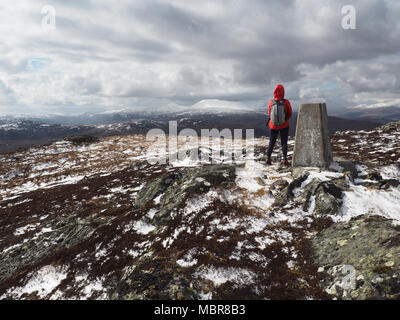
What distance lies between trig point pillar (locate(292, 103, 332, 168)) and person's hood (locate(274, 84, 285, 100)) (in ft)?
5.71

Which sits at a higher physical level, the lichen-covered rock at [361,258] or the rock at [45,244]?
the lichen-covered rock at [361,258]

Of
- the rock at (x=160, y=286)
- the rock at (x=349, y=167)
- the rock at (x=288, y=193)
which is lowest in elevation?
the rock at (x=160, y=286)

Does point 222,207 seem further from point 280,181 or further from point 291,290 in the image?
point 291,290

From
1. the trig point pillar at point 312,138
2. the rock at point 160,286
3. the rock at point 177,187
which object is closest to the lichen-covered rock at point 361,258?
the rock at point 160,286

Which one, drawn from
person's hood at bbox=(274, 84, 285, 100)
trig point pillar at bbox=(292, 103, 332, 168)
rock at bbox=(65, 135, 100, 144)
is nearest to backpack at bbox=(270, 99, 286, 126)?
person's hood at bbox=(274, 84, 285, 100)

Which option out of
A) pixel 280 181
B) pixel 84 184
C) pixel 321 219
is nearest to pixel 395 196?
pixel 321 219

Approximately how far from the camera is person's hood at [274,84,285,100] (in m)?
12.1

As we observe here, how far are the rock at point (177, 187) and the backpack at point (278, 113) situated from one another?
383 centimetres

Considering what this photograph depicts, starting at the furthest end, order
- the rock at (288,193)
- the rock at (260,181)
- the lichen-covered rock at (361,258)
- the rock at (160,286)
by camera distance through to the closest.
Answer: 1. the rock at (260,181)
2. the rock at (288,193)
3. the rock at (160,286)
4. the lichen-covered rock at (361,258)

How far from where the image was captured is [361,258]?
588 centimetres

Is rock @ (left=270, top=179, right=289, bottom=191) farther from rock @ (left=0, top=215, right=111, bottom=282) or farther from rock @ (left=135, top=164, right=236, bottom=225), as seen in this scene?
rock @ (left=0, top=215, right=111, bottom=282)

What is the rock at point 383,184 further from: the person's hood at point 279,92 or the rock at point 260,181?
the person's hood at point 279,92

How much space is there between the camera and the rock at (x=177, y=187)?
1068 cm

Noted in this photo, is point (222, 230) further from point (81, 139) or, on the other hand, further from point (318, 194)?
point (81, 139)
